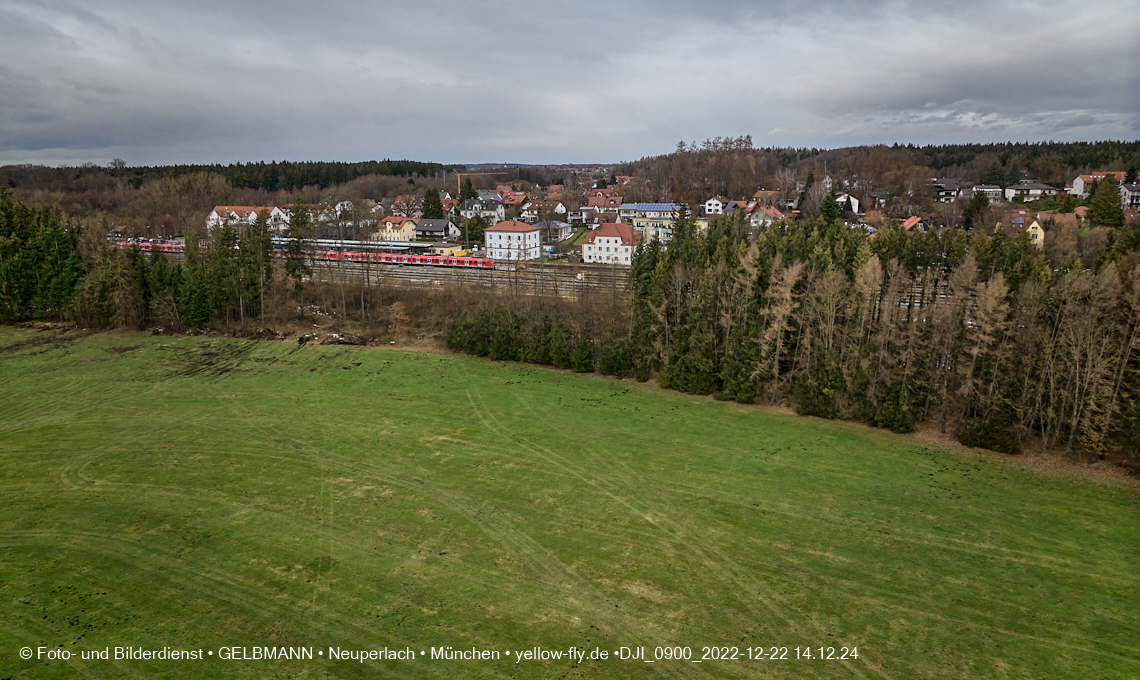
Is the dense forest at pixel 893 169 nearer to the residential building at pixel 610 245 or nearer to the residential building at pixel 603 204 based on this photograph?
the residential building at pixel 603 204

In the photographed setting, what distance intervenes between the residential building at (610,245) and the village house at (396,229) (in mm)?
42041

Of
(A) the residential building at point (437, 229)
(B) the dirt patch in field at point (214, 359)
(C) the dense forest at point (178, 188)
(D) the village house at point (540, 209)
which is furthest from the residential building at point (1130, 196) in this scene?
(C) the dense forest at point (178, 188)

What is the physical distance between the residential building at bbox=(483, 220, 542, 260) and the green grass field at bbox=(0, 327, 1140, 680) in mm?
49253

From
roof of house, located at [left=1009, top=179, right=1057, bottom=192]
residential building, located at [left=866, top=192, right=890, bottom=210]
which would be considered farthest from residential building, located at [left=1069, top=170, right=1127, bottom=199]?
residential building, located at [left=866, top=192, right=890, bottom=210]

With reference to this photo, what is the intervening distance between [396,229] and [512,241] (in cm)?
Answer: 3442

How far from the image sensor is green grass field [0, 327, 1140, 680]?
1773cm

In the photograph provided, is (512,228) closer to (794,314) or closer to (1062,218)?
(794,314)

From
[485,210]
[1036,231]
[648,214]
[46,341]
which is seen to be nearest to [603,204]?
[648,214]

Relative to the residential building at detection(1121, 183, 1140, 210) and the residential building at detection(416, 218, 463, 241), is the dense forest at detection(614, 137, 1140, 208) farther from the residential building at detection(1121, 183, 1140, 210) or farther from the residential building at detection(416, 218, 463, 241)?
the residential building at detection(416, 218, 463, 241)

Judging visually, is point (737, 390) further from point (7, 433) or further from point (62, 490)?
point (7, 433)

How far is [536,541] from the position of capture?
23.1 meters

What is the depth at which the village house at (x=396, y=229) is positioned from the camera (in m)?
108

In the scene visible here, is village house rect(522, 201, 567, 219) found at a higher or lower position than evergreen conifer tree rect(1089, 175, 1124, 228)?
higher

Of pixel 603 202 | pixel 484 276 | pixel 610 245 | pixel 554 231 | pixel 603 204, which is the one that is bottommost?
pixel 484 276
